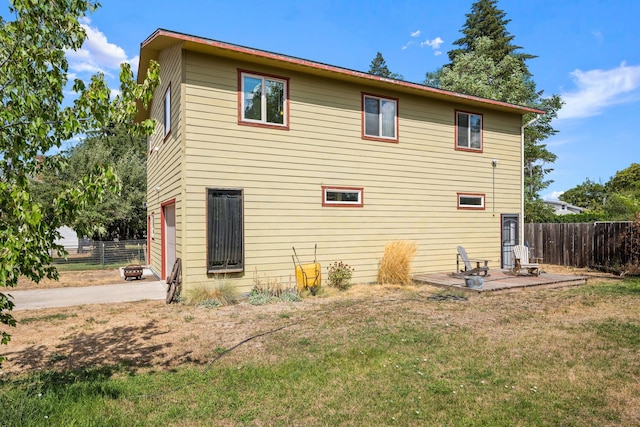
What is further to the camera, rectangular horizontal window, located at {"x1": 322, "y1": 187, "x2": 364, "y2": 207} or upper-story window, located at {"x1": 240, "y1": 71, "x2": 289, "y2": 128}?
rectangular horizontal window, located at {"x1": 322, "y1": 187, "x2": 364, "y2": 207}

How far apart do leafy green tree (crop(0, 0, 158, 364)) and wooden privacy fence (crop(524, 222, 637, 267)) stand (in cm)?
1566

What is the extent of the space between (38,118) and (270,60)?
262 inches

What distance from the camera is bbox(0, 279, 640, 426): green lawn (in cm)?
327

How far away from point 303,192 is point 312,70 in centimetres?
299

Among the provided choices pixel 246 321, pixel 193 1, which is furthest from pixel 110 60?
pixel 246 321

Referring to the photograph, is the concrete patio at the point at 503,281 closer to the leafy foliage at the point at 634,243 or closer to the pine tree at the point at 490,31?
the leafy foliage at the point at 634,243

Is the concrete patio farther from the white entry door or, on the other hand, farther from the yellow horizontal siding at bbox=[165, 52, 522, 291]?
the white entry door

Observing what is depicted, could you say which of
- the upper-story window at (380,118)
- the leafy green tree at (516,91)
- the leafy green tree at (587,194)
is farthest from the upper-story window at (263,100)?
the leafy green tree at (587,194)

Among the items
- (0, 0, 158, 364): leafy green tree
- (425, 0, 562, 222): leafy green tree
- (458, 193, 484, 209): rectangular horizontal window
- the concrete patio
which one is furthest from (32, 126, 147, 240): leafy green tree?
(425, 0, 562, 222): leafy green tree

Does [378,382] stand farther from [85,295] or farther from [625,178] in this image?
[625,178]

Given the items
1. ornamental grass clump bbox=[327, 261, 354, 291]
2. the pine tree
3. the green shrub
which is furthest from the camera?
the pine tree

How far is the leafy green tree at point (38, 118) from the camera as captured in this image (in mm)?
2832

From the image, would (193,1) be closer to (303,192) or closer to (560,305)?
(303,192)

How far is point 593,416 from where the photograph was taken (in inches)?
130
